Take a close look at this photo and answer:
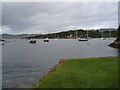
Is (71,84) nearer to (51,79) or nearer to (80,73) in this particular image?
(51,79)

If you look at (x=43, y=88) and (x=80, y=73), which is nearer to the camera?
(x=43, y=88)

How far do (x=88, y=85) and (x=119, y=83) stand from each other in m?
2.83

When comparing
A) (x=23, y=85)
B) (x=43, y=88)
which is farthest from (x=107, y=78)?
(x=23, y=85)

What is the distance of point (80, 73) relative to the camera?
32.2m

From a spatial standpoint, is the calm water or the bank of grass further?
the calm water

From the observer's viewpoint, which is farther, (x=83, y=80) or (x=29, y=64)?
(x=29, y=64)

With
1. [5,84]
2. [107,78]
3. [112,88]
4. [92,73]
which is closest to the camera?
[112,88]

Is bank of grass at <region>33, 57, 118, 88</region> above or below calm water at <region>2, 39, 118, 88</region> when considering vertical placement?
above

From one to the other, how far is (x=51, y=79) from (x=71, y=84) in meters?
3.88

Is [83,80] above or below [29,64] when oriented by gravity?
above

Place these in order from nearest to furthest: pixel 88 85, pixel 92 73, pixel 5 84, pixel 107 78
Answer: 1. pixel 88 85
2. pixel 107 78
3. pixel 92 73
4. pixel 5 84

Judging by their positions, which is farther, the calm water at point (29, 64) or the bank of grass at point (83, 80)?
the calm water at point (29, 64)

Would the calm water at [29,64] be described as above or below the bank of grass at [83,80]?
below

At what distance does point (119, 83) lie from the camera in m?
25.0
